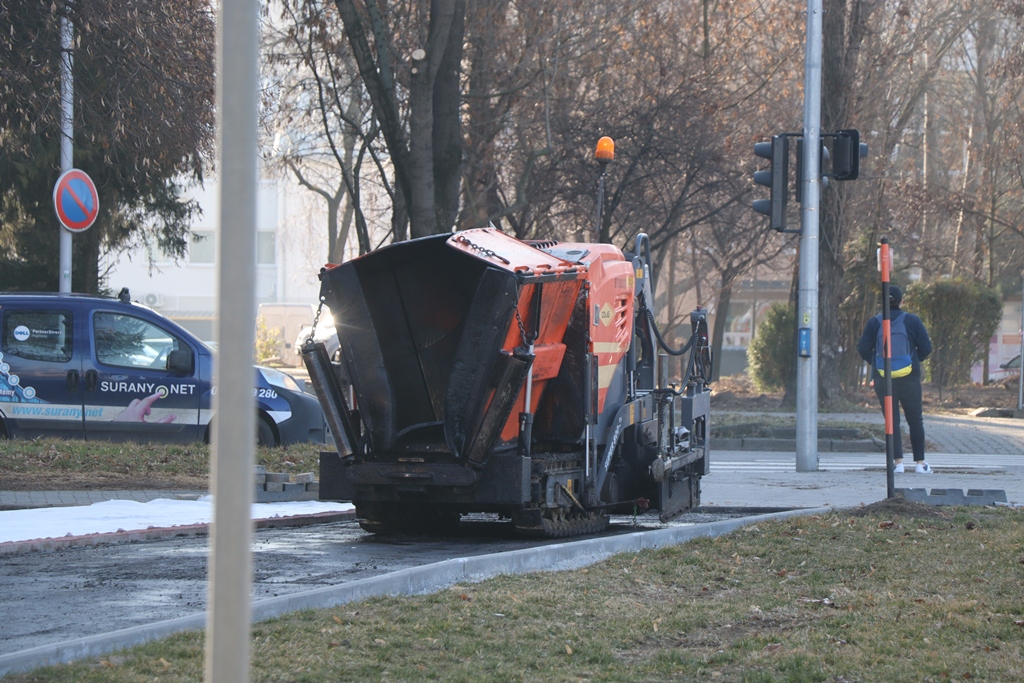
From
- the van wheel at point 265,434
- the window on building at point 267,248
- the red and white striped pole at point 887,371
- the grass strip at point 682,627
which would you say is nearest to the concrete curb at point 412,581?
the grass strip at point 682,627

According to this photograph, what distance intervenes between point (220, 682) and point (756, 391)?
96.4 feet

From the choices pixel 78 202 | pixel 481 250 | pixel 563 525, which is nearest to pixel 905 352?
pixel 563 525

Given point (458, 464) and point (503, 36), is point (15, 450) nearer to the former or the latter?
point (458, 464)

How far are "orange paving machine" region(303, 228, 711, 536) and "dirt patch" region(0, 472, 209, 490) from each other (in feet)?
9.08

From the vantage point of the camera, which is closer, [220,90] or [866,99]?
[220,90]

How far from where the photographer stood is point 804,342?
14.2 metres

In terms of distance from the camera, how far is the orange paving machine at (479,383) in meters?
8.23

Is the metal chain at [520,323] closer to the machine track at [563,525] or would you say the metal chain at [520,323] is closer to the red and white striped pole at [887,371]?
the machine track at [563,525]

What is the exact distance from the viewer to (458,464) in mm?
8414

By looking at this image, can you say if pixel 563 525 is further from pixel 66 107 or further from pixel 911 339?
pixel 66 107

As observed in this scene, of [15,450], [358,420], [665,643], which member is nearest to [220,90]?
[665,643]

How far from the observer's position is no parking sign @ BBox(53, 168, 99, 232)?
13922 mm

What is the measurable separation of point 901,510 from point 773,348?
21.1 meters

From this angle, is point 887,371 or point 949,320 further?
point 949,320
